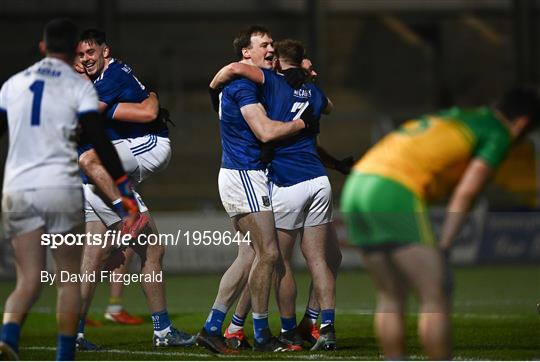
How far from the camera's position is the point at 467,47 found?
27531 millimetres

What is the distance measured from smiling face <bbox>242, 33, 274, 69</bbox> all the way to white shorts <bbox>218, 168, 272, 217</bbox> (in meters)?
0.85

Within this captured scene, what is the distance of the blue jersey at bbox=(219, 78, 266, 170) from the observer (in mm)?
8969

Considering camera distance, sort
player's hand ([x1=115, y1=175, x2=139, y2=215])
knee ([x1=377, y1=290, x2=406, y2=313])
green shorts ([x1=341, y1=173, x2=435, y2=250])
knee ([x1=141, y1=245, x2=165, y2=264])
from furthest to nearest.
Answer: knee ([x1=141, y1=245, x2=165, y2=264])
player's hand ([x1=115, y1=175, x2=139, y2=215])
knee ([x1=377, y1=290, x2=406, y2=313])
green shorts ([x1=341, y1=173, x2=435, y2=250])

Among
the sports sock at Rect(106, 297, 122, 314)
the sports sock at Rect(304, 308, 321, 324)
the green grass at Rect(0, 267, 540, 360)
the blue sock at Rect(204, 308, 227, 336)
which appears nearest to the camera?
the green grass at Rect(0, 267, 540, 360)

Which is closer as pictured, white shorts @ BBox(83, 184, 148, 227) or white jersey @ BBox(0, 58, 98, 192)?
white jersey @ BBox(0, 58, 98, 192)

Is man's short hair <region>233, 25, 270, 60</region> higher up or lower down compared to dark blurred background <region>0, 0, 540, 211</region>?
higher up

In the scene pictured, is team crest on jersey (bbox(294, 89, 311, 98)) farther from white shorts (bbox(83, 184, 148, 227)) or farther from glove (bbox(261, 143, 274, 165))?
white shorts (bbox(83, 184, 148, 227))

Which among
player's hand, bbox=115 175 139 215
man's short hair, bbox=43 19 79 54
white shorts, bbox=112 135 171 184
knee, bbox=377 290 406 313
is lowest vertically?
knee, bbox=377 290 406 313

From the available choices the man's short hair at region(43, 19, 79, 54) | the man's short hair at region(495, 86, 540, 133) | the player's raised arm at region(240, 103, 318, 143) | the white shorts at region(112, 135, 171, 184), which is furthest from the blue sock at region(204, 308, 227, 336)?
the man's short hair at region(495, 86, 540, 133)

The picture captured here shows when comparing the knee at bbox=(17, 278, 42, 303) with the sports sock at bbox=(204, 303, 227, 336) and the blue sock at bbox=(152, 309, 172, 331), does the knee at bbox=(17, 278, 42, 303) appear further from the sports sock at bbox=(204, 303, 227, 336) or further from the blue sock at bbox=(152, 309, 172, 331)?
the blue sock at bbox=(152, 309, 172, 331)

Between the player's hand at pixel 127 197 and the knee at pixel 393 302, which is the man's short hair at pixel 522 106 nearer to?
the knee at pixel 393 302

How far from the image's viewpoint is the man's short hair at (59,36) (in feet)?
22.9

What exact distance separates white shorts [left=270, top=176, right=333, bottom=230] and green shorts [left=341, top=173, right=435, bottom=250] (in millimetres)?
2915

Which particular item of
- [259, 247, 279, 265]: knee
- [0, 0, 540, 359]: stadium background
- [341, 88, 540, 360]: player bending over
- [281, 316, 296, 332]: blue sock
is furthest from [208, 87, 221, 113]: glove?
[0, 0, 540, 359]: stadium background
